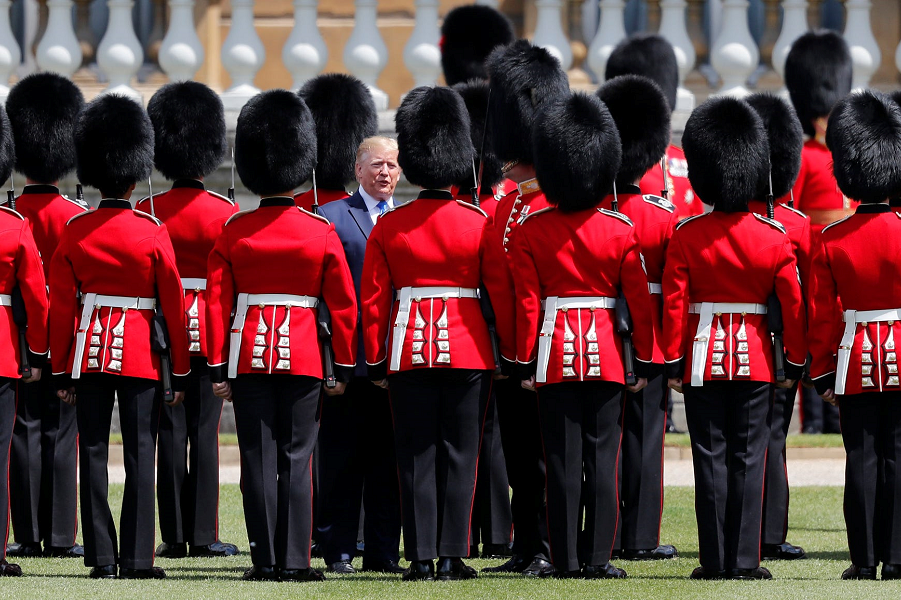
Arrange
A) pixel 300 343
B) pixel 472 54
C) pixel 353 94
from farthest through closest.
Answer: pixel 472 54 → pixel 353 94 → pixel 300 343

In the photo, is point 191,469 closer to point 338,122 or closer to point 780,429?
point 338,122

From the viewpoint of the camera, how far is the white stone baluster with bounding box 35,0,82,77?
11.2 m

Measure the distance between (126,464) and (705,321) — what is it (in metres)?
2.05

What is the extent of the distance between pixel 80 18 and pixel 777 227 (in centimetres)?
523

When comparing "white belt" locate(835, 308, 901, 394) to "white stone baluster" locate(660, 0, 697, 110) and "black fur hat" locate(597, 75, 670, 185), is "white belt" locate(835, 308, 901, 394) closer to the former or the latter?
"black fur hat" locate(597, 75, 670, 185)

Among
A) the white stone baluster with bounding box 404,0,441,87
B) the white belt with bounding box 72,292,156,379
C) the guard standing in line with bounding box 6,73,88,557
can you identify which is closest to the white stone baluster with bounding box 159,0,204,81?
the white stone baluster with bounding box 404,0,441,87

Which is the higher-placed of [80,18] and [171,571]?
[80,18]

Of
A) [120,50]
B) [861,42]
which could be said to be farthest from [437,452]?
[861,42]

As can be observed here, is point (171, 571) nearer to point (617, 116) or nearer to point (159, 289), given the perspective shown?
point (159, 289)

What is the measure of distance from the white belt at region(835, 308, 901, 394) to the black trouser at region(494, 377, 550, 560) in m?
1.06

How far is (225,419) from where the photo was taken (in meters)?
11.1

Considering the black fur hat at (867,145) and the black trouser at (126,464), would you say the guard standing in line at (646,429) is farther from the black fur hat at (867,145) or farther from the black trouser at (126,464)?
the black trouser at (126,464)

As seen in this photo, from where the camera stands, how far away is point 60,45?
11211 mm

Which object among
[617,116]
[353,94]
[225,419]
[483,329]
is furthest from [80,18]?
[483,329]
